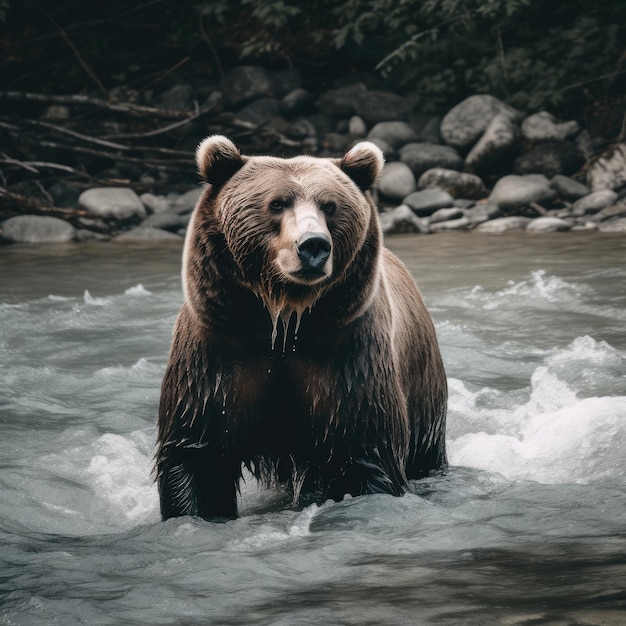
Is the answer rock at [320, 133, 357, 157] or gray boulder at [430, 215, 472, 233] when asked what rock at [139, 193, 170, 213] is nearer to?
rock at [320, 133, 357, 157]

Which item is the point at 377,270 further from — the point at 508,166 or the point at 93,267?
the point at 508,166

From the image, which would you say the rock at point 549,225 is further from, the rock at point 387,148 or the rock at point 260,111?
the rock at point 260,111

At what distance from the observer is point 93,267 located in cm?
1138

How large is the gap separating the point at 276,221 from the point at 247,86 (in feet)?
48.8

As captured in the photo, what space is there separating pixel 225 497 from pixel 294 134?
1334cm

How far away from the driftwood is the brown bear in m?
10.6

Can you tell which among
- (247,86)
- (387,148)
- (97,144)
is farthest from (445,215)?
(97,144)

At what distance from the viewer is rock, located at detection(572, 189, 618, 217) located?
45.9ft

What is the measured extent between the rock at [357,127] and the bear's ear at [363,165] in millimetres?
13472

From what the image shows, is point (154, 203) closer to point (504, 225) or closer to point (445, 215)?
point (445, 215)

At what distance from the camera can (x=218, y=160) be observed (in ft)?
11.4

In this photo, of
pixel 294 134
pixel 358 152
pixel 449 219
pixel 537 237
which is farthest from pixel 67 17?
pixel 358 152

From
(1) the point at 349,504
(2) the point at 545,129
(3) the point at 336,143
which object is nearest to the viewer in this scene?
(1) the point at 349,504

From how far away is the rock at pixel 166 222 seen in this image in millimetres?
14203
